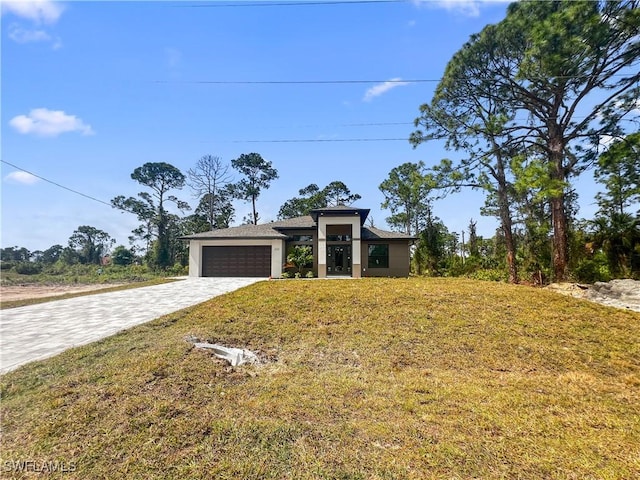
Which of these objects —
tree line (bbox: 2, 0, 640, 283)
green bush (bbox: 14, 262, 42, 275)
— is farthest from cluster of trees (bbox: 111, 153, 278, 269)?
tree line (bbox: 2, 0, 640, 283)

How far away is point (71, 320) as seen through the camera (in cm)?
710

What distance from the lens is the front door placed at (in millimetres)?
19656

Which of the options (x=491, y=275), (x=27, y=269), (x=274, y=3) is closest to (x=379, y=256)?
(x=491, y=275)

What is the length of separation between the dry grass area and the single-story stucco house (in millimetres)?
11589

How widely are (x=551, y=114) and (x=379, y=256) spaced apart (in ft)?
37.0

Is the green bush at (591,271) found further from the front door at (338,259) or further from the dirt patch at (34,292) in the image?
the dirt patch at (34,292)

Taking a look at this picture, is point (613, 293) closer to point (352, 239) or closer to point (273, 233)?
point (352, 239)

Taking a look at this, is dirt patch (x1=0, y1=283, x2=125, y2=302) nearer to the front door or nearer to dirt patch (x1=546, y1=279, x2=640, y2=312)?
the front door

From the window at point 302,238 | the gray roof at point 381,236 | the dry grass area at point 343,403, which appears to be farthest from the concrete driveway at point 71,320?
the gray roof at point 381,236

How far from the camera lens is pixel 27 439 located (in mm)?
2707

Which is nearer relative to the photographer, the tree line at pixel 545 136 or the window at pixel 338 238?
the tree line at pixel 545 136

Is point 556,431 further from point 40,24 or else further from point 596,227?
point 596,227

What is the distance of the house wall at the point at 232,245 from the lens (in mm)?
18191

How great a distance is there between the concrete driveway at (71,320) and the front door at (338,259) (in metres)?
10.3
